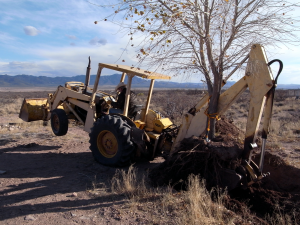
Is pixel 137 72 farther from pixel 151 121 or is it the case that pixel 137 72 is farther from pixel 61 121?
pixel 61 121

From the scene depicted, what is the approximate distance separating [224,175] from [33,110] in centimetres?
787

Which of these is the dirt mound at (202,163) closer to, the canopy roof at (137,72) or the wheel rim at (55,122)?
the canopy roof at (137,72)

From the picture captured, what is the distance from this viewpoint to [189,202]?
13.8 feet

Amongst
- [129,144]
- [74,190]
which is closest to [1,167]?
[74,190]

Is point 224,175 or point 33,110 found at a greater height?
point 33,110

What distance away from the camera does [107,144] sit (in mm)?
6738

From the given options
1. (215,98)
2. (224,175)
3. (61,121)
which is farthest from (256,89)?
(61,121)

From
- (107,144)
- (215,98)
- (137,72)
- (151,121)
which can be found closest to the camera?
(215,98)

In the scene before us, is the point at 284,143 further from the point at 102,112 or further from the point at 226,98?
the point at 102,112

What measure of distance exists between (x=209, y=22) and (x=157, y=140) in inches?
118

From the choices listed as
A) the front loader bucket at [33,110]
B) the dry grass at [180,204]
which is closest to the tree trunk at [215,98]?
the dry grass at [180,204]

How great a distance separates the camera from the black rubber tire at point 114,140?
6.14 meters

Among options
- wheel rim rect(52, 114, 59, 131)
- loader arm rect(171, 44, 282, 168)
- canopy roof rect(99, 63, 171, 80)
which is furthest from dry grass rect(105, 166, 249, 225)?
wheel rim rect(52, 114, 59, 131)

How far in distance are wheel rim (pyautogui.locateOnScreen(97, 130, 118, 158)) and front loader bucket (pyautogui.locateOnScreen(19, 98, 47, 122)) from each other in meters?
4.33
